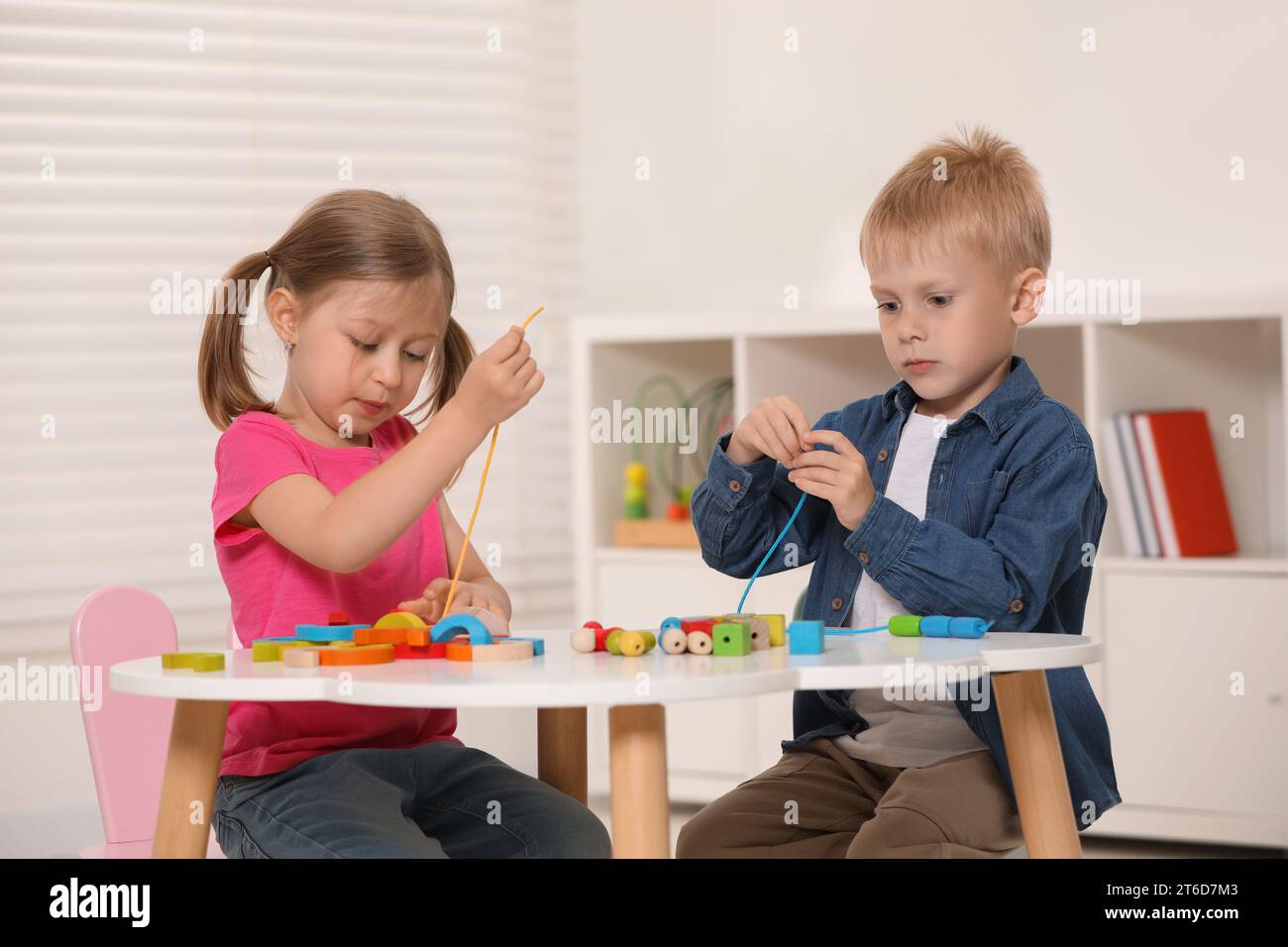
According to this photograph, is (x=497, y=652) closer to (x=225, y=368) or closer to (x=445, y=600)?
(x=445, y=600)

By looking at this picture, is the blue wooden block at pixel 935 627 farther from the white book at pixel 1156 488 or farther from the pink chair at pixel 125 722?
the white book at pixel 1156 488

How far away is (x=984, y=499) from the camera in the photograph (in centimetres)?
147

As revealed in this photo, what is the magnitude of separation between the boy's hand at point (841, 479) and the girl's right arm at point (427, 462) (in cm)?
27

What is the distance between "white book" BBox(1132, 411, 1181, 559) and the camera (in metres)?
2.46

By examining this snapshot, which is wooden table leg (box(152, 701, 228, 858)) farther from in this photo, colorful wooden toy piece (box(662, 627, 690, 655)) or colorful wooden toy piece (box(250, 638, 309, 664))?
colorful wooden toy piece (box(662, 627, 690, 655))

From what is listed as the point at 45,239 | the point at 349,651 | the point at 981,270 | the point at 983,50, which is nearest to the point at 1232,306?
the point at 983,50

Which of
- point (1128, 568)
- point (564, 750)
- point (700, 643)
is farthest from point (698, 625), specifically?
point (1128, 568)

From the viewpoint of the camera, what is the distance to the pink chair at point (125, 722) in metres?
1.52

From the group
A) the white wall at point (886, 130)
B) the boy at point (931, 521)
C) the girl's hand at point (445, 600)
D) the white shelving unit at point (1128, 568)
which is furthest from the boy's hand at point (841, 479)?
the white wall at point (886, 130)

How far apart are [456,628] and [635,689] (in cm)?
26

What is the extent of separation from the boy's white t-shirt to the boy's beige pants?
0.7 inches

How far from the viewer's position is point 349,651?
114cm

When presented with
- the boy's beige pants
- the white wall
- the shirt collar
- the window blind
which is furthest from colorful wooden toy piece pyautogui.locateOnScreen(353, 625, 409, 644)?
the white wall

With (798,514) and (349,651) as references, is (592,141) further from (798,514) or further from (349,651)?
(349,651)
